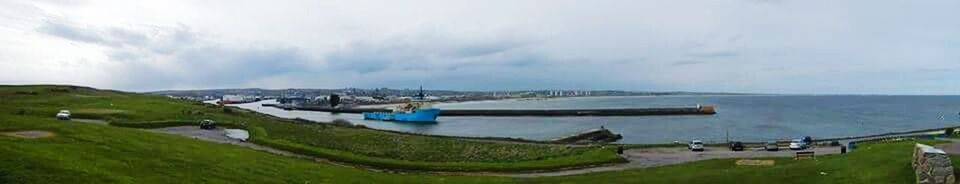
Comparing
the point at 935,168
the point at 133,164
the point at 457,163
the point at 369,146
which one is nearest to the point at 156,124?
the point at 369,146

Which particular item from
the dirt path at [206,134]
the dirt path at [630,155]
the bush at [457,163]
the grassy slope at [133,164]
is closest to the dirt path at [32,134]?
the grassy slope at [133,164]

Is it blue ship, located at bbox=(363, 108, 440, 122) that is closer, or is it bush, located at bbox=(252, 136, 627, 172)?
bush, located at bbox=(252, 136, 627, 172)

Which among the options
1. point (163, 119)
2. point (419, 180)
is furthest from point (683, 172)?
point (163, 119)

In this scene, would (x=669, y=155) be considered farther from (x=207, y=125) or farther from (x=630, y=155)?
(x=207, y=125)

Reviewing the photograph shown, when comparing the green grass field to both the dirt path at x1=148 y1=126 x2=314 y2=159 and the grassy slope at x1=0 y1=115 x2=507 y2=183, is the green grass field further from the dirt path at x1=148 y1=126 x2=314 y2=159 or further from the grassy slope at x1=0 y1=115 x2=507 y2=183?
the dirt path at x1=148 y1=126 x2=314 y2=159

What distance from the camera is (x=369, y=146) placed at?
5572cm

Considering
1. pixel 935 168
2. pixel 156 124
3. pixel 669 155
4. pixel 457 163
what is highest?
pixel 935 168

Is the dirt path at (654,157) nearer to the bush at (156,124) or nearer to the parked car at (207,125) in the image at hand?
the parked car at (207,125)

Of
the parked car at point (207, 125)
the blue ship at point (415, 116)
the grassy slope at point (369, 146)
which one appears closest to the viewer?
the grassy slope at point (369, 146)

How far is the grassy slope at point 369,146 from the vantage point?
3641 centimetres

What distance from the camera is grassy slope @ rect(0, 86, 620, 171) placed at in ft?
119

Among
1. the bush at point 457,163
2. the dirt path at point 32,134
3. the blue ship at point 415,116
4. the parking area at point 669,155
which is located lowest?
the blue ship at point 415,116

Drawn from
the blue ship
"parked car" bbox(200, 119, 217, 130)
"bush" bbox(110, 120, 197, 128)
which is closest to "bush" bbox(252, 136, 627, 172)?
"parked car" bbox(200, 119, 217, 130)

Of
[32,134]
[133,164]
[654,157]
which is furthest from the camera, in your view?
[654,157]
